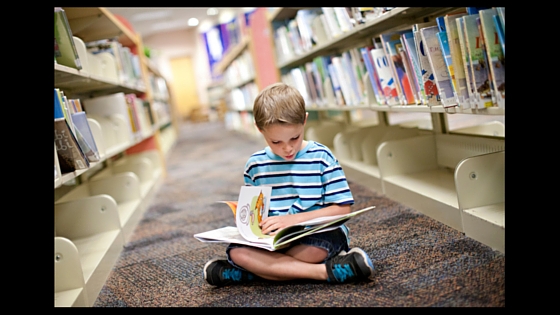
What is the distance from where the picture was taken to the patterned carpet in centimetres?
112

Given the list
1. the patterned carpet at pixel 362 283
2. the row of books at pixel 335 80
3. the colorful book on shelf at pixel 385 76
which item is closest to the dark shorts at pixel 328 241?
the patterned carpet at pixel 362 283

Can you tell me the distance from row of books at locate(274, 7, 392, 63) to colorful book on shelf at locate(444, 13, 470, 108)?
498 mm

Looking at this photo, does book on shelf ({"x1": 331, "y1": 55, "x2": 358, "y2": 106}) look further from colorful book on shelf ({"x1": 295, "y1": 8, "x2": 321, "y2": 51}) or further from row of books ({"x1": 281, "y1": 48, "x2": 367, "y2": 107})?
colorful book on shelf ({"x1": 295, "y1": 8, "x2": 321, "y2": 51})

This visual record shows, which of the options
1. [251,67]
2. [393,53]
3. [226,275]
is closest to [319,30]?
[393,53]

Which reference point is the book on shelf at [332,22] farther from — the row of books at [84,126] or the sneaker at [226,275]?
the sneaker at [226,275]

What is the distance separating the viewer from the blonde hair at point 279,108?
4.24 ft

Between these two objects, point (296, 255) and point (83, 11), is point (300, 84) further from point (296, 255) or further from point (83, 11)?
point (296, 255)

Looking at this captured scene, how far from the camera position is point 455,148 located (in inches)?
81.3

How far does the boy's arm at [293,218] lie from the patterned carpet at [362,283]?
160 mm

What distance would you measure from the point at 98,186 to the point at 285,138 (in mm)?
1672

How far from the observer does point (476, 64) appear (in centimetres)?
128
